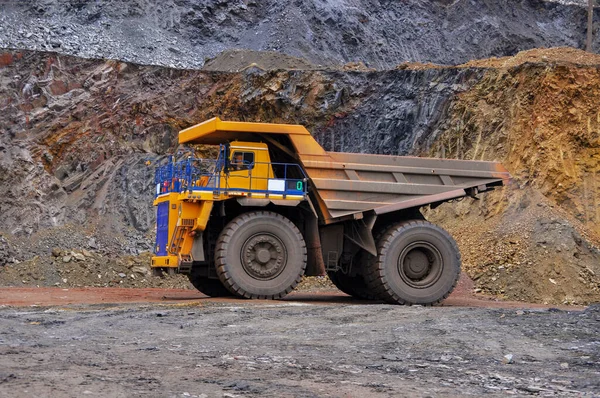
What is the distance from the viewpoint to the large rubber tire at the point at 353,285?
56.0ft

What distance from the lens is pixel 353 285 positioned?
17.4 meters

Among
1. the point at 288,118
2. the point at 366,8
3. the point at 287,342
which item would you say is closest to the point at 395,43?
the point at 366,8

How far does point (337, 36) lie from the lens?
120ft

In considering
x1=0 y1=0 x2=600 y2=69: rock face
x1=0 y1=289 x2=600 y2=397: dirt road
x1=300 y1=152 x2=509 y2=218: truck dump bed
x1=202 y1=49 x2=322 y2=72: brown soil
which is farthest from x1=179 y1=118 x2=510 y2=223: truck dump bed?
x1=0 y1=0 x2=600 y2=69: rock face

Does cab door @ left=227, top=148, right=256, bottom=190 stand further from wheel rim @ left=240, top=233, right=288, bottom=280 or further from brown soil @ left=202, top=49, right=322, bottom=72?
brown soil @ left=202, top=49, right=322, bottom=72

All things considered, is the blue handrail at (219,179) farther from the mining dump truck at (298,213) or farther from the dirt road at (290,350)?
the dirt road at (290,350)

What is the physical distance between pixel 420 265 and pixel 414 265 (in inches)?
4.2

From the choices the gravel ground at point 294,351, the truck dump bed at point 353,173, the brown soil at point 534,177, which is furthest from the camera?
the brown soil at point 534,177

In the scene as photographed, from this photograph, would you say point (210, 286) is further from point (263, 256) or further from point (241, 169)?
point (241, 169)

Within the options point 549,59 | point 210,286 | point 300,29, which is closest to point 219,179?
point 210,286

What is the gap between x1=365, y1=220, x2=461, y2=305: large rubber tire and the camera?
15727 millimetres

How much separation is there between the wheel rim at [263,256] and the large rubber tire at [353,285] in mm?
1869

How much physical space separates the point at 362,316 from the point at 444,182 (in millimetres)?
4193

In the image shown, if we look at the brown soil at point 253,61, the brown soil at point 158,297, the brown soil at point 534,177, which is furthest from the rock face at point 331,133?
the brown soil at point 253,61
